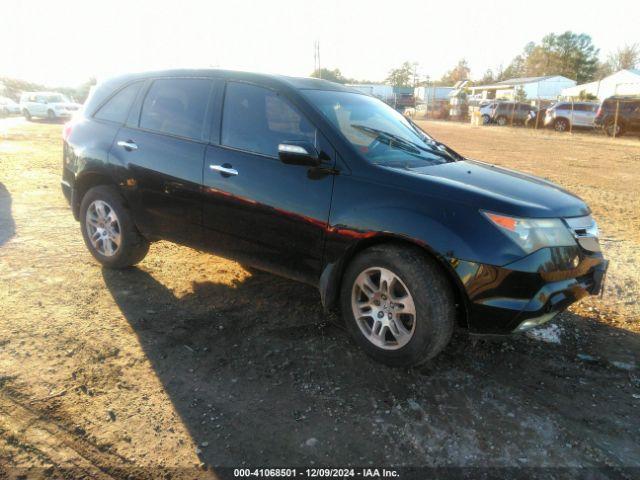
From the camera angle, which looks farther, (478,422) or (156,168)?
(156,168)

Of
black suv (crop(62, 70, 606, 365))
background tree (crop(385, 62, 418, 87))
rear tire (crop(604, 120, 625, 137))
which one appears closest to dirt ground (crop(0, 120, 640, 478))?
black suv (crop(62, 70, 606, 365))

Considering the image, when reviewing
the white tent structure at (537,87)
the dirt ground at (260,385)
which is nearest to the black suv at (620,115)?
the dirt ground at (260,385)

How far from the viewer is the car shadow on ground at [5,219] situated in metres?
5.55

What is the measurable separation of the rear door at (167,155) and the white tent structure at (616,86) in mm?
53001

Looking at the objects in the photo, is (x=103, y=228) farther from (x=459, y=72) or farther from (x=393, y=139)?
(x=459, y=72)

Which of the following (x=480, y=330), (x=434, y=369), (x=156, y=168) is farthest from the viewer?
(x=156, y=168)

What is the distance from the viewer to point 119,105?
441cm

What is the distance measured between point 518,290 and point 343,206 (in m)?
1.14

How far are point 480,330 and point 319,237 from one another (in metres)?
1.15

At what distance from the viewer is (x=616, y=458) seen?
7.97 feet

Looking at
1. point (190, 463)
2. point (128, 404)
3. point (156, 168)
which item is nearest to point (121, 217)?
point (156, 168)

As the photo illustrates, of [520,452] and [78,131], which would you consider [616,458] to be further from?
[78,131]

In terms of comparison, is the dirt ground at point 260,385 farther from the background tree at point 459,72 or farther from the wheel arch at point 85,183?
the background tree at point 459,72

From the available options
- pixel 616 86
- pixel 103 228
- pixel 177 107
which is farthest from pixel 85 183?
pixel 616 86
